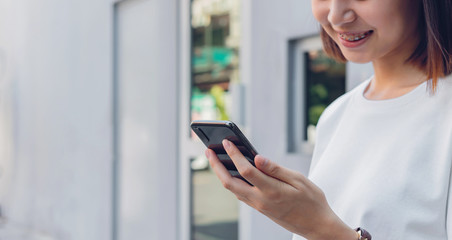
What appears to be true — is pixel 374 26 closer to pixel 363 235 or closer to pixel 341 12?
pixel 341 12

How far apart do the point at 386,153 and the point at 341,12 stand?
350mm

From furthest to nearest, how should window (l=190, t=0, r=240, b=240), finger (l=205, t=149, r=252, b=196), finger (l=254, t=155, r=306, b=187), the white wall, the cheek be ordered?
1. the white wall
2. window (l=190, t=0, r=240, b=240)
3. the cheek
4. finger (l=205, t=149, r=252, b=196)
5. finger (l=254, t=155, r=306, b=187)

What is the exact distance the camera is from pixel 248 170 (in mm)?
1163

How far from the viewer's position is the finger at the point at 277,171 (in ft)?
3.75

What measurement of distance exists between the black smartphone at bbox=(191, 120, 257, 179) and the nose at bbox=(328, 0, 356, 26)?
364 millimetres

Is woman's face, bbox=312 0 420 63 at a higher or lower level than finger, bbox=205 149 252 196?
higher

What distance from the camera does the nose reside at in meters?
1.32

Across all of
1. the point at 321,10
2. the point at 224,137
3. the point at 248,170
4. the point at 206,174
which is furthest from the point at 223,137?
the point at 206,174

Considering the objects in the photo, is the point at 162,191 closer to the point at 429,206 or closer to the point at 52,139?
the point at 52,139

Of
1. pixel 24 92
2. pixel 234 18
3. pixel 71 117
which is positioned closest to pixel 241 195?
pixel 234 18

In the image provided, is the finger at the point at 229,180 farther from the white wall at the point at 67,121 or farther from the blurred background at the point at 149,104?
the white wall at the point at 67,121

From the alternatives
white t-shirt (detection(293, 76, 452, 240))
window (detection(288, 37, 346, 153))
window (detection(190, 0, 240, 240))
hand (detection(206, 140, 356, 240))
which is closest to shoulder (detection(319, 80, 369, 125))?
white t-shirt (detection(293, 76, 452, 240))

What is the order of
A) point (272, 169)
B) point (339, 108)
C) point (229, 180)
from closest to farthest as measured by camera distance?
1. point (272, 169)
2. point (229, 180)
3. point (339, 108)

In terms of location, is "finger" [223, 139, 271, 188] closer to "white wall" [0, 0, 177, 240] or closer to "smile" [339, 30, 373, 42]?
"smile" [339, 30, 373, 42]
